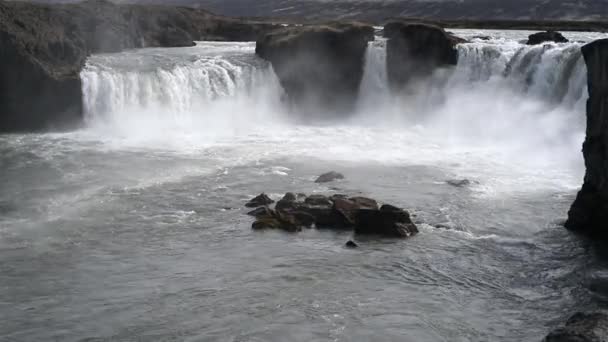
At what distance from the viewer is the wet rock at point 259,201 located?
20594 millimetres

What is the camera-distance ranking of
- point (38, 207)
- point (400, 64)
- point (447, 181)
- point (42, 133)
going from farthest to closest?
point (400, 64) < point (42, 133) < point (447, 181) < point (38, 207)

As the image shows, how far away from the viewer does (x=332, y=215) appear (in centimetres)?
1928

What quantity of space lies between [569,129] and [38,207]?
64.2 ft

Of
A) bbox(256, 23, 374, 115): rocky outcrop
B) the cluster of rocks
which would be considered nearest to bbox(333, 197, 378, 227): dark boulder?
the cluster of rocks

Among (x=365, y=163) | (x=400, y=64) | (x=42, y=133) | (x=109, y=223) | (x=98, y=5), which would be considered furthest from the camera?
(x=98, y=5)

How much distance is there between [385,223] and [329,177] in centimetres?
535

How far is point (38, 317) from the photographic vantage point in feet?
44.4

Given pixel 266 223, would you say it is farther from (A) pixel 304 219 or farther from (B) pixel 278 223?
(A) pixel 304 219

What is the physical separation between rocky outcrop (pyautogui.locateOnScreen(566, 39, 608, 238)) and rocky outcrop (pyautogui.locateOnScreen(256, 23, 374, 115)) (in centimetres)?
1923

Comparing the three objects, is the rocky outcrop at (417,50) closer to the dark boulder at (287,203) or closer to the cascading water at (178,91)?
the cascading water at (178,91)

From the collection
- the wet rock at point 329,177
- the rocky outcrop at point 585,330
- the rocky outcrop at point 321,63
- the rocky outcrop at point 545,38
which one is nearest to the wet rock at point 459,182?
the wet rock at point 329,177

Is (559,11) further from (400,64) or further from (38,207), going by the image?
(38,207)

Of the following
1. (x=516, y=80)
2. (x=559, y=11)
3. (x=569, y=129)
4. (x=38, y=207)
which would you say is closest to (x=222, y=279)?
(x=38, y=207)

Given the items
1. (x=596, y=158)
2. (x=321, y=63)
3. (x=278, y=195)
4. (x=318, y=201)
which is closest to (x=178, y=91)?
(x=321, y=63)
